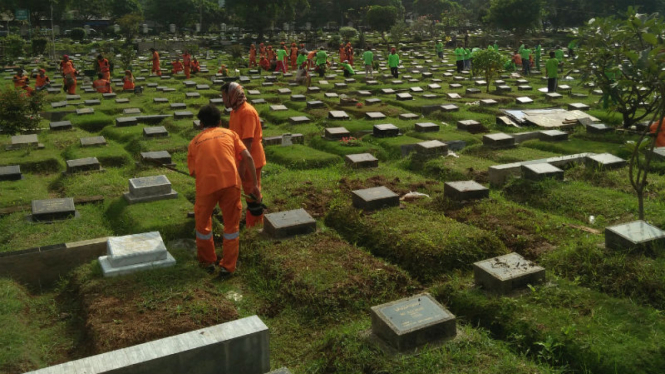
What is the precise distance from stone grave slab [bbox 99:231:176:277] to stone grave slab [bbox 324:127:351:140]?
642 centimetres

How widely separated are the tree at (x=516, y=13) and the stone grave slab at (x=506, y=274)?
3220cm

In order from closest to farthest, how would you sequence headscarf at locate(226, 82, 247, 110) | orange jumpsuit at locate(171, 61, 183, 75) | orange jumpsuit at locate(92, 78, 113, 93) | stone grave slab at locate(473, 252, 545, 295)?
stone grave slab at locate(473, 252, 545, 295) < headscarf at locate(226, 82, 247, 110) < orange jumpsuit at locate(92, 78, 113, 93) < orange jumpsuit at locate(171, 61, 183, 75)

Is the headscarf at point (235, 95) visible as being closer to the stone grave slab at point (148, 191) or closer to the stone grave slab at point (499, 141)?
the stone grave slab at point (148, 191)

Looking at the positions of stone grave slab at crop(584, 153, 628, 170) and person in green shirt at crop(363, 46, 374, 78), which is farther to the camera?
person in green shirt at crop(363, 46, 374, 78)

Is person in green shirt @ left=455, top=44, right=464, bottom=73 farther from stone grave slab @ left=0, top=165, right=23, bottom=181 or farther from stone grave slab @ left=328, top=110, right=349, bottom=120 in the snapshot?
stone grave slab @ left=0, top=165, right=23, bottom=181

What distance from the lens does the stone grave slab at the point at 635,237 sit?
5.24 m

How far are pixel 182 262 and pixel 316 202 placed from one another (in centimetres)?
245

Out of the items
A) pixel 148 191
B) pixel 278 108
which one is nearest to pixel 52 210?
pixel 148 191

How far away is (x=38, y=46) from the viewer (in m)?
32.6

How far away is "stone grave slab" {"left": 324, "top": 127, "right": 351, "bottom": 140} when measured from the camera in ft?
37.7

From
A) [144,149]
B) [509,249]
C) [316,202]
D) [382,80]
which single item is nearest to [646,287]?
[509,249]

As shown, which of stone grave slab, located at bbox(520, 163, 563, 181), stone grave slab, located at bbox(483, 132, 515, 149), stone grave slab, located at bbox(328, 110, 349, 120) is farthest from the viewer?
stone grave slab, located at bbox(328, 110, 349, 120)

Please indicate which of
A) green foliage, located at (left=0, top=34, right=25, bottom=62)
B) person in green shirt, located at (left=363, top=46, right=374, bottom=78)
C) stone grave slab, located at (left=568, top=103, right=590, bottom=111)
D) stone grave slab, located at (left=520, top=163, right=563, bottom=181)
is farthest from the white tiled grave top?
green foliage, located at (left=0, top=34, right=25, bottom=62)

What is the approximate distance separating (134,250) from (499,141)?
23.6 feet
